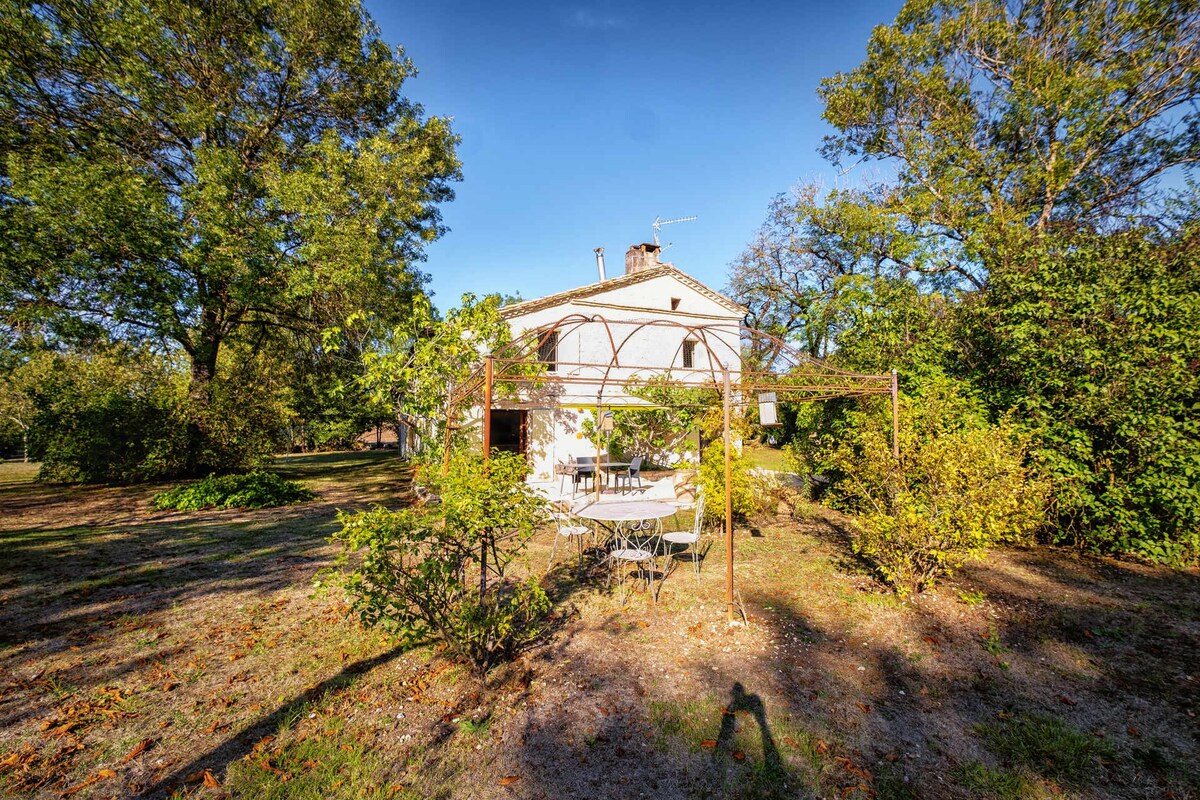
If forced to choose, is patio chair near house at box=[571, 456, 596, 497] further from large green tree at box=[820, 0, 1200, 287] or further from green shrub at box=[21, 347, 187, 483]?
green shrub at box=[21, 347, 187, 483]

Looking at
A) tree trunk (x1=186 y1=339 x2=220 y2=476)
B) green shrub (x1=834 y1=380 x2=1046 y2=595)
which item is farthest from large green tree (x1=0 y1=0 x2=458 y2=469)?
green shrub (x1=834 y1=380 x2=1046 y2=595)

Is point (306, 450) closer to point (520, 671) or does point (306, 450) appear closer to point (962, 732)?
point (520, 671)

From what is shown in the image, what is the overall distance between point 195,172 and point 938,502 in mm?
16519

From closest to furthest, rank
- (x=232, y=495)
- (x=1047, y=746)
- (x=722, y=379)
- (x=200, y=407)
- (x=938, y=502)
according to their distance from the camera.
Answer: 1. (x=1047, y=746)
2. (x=938, y=502)
3. (x=722, y=379)
4. (x=232, y=495)
5. (x=200, y=407)

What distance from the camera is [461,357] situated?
357 inches

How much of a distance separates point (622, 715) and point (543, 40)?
12690mm

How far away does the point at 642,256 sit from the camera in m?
18.3

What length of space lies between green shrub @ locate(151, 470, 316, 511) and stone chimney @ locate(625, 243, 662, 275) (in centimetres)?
1366

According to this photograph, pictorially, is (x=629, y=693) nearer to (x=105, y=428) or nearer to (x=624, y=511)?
(x=624, y=511)

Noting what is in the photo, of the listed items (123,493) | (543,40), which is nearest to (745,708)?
(543,40)

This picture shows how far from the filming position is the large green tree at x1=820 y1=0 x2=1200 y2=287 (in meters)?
12.0

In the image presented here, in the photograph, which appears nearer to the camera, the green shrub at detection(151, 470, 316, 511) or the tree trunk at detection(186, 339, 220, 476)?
the green shrub at detection(151, 470, 316, 511)

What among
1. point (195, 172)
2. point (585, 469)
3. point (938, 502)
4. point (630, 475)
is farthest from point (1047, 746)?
point (195, 172)

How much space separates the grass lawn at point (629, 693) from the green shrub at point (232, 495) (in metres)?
4.50
